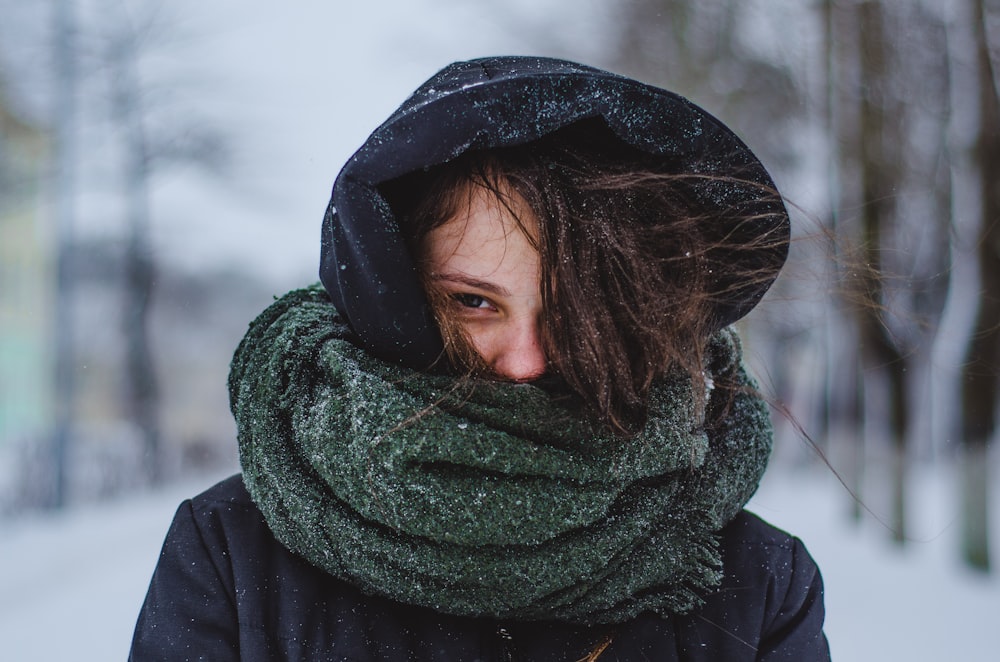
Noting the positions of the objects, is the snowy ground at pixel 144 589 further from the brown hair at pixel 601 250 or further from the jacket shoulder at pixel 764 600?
the brown hair at pixel 601 250

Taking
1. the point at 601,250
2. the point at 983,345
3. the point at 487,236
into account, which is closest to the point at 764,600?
the point at 601,250

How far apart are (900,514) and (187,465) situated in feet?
42.9

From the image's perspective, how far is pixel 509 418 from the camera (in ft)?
4.19

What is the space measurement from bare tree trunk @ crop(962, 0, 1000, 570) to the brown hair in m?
6.80

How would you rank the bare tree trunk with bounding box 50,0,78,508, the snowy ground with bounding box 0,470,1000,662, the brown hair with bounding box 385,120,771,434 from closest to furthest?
the brown hair with bounding box 385,120,771,434 < the snowy ground with bounding box 0,470,1000,662 < the bare tree trunk with bounding box 50,0,78,508

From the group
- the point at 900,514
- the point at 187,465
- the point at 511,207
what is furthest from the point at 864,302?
the point at 187,465

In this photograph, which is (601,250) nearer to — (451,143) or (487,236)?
(487,236)

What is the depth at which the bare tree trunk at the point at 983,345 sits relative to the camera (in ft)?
24.1

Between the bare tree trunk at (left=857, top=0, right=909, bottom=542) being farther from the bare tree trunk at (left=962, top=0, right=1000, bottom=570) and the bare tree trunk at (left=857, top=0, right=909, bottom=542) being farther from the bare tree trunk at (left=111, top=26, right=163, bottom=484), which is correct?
the bare tree trunk at (left=111, top=26, right=163, bottom=484)

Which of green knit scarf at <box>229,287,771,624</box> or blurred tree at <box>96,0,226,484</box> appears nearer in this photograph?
green knit scarf at <box>229,287,771,624</box>

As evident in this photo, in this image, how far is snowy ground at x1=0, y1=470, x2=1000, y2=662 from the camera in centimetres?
550

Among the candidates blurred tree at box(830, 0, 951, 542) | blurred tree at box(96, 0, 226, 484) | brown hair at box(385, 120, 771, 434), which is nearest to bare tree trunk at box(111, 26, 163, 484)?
blurred tree at box(96, 0, 226, 484)

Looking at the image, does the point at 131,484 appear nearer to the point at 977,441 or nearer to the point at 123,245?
the point at 123,245

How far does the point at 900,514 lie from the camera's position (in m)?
9.55
